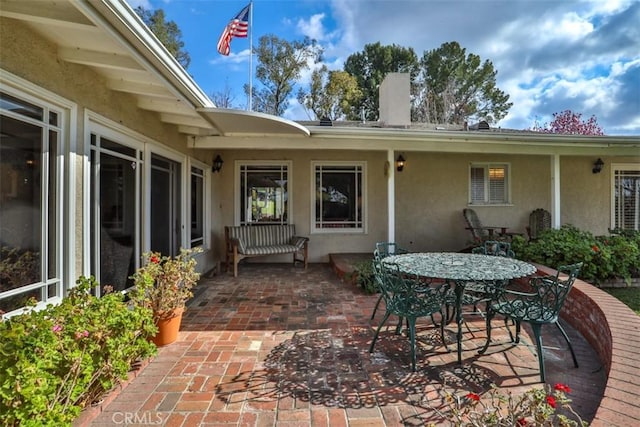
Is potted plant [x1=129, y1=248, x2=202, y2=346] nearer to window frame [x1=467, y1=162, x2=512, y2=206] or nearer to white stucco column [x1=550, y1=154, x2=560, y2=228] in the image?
white stucco column [x1=550, y1=154, x2=560, y2=228]

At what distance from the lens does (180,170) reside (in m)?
5.25

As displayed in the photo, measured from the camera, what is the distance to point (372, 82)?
17812 millimetres

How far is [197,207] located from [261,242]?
1482 mm

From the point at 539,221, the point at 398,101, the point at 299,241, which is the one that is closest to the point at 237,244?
the point at 299,241

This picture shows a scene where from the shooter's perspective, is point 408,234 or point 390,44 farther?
point 390,44

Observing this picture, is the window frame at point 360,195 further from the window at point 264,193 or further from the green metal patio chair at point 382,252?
the green metal patio chair at point 382,252

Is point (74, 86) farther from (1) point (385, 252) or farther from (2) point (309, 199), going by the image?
(2) point (309, 199)

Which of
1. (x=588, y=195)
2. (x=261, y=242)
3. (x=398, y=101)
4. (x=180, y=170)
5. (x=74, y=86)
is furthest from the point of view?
(x=398, y=101)

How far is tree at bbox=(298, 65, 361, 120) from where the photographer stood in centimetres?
1738

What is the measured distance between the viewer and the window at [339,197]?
723 cm

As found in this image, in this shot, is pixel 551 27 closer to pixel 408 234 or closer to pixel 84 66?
pixel 408 234

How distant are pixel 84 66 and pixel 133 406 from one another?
2.85 m

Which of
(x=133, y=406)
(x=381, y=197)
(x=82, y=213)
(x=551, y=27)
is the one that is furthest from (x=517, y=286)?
(x=551, y=27)

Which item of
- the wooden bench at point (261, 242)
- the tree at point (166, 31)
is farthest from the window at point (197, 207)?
the tree at point (166, 31)
